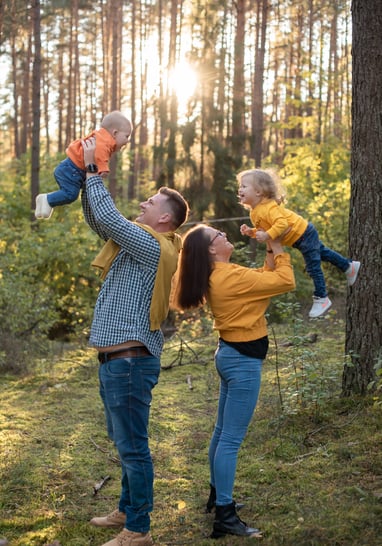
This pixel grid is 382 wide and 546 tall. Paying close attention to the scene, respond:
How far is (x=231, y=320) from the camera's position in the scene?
3.98m

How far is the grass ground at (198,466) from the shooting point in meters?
4.14

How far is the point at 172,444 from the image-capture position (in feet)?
20.2

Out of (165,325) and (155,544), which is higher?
(155,544)

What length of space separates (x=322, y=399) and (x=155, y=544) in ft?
8.04

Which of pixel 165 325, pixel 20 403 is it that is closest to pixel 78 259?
pixel 165 325

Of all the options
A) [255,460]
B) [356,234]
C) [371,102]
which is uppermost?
[371,102]

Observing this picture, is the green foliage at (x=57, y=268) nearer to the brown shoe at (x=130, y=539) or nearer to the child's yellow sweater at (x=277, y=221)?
the child's yellow sweater at (x=277, y=221)

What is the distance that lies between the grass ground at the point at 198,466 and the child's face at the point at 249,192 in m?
1.59

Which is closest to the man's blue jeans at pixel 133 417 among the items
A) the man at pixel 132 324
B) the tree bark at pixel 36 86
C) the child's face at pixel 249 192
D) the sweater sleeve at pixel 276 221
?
the man at pixel 132 324

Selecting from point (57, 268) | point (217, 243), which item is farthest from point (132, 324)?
point (57, 268)

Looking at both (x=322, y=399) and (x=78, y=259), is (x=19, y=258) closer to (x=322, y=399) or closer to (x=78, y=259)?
(x=78, y=259)

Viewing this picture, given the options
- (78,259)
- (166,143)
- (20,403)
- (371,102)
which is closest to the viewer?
(371,102)

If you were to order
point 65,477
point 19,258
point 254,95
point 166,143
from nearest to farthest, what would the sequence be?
1. point 65,477
2. point 19,258
3. point 166,143
4. point 254,95

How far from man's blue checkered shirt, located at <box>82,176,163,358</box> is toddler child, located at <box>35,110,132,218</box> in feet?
0.38
